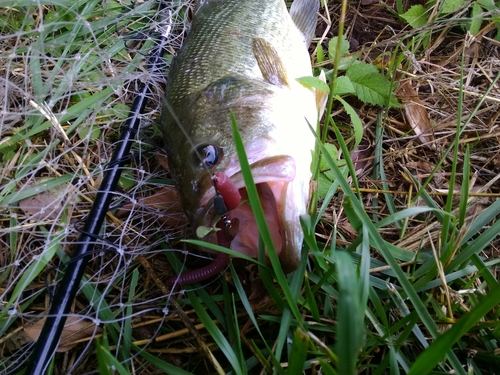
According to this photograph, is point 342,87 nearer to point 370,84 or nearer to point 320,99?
point 320,99

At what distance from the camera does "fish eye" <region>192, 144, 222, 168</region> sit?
6.46 feet

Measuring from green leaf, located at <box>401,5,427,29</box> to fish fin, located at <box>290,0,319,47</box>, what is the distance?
0.68 metres

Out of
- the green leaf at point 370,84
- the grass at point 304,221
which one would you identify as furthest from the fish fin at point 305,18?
Result: the green leaf at point 370,84

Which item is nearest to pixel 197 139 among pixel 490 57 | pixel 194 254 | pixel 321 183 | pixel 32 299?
pixel 194 254

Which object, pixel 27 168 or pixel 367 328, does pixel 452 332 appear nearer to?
pixel 367 328

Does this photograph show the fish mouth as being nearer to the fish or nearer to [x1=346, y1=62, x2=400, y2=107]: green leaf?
the fish

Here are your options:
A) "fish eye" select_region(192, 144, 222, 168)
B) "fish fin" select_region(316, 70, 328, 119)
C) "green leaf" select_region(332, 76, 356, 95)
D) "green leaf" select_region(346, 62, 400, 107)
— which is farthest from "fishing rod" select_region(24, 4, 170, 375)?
"green leaf" select_region(346, 62, 400, 107)

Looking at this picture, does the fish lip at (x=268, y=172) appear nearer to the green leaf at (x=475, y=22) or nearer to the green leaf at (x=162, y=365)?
the green leaf at (x=162, y=365)

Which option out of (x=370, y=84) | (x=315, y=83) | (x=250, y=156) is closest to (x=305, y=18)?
(x=370, y=84)

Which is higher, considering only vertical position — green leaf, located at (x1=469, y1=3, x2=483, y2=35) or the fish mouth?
green leaf, located at (x1=469, y1=3, x2=483, y2=35)

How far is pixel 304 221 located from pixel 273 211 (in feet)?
0.56

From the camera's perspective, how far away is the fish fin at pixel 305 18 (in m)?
2.94

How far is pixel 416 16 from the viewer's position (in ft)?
9.87

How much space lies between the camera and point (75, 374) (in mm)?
2068
